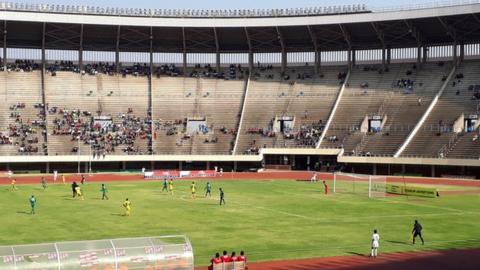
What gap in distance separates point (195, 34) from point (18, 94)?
89.0 feet

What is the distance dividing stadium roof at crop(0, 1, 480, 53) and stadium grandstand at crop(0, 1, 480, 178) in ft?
0.71

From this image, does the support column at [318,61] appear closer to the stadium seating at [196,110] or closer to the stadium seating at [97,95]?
the stadium seating at [196,110]

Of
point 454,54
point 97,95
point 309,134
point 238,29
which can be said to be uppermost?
point 238,29

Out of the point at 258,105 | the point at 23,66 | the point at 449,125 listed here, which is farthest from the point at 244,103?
the point at 23,66

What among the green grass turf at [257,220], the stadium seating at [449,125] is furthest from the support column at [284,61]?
the green grass turf at [257,220]

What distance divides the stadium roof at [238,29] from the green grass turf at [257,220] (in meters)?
34.7

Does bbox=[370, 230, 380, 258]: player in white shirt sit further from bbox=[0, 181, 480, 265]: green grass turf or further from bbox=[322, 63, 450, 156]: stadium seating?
bbox=[322, 63, 450, 156]: stadium seating

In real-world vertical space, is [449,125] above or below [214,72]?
below

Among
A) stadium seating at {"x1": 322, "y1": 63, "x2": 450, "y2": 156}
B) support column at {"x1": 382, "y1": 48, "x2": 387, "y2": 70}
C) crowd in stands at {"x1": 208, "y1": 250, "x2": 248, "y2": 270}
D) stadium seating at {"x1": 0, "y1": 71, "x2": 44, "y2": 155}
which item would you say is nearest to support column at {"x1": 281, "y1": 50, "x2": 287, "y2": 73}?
stadium seating at {"x1": 322, "y1": 63, "x2": 450, "y2": 156}

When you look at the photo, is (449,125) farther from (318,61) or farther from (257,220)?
(257,220)

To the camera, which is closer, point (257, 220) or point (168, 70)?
point (257, 220)

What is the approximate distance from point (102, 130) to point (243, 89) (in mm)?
22835

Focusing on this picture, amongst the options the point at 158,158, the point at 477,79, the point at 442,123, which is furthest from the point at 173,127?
the point at 477,79

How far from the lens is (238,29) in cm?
9456
